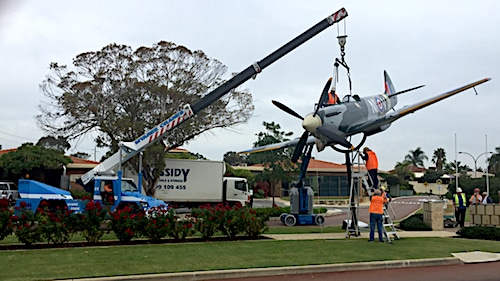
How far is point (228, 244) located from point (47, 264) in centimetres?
520

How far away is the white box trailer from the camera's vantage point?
31016 millimetres

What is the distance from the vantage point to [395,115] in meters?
20.0

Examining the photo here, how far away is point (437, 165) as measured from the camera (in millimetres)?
110625

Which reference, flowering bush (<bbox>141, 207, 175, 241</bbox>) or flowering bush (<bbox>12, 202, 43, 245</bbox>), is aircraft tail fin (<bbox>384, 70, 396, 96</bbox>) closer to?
flowering bush (<bbox>141, 207, 175, 241</bbox>)

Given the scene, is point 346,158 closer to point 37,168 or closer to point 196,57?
point 196,57

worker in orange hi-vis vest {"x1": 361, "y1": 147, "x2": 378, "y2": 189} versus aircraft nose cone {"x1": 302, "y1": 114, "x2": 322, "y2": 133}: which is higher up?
aircraft nose cone {"x1": 302, "y1": 114, "x2": 322, "y2": 133}

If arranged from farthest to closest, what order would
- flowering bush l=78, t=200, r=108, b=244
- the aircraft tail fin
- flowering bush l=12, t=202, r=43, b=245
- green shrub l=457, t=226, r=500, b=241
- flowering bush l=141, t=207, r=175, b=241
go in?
the aircraft tail fin → green shrub l=457, t=226, r=500, b=241 → flowering bush l=141, t=207, r=175, b=241 → flowering bush l=78, t=200, r=108, b=244 → flowering bush l=12, t=202, r=43, b=245

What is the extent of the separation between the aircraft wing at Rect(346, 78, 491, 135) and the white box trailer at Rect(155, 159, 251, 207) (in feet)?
44.9

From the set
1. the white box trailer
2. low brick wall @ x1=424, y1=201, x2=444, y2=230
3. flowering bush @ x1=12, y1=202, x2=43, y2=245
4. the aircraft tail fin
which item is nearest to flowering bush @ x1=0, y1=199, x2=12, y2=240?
flowering bush @ x1=12, y1=202, x2=43, y2=245

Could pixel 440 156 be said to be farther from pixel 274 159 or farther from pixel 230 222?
pixel 230 222

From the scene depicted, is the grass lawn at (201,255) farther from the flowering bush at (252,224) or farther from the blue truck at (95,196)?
the blue truck at (95,196)

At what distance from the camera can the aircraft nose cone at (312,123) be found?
740 inches

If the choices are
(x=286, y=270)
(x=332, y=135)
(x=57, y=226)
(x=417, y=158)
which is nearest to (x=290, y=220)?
(x=332, y=135)

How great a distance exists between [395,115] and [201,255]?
432 inches
